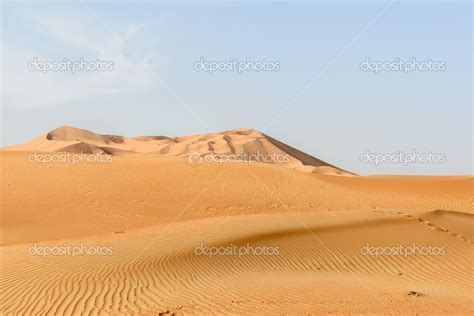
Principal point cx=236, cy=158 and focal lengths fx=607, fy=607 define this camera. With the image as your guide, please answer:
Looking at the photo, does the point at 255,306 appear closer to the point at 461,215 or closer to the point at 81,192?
the point at 461,215

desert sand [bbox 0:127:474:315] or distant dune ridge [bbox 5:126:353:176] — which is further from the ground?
distant dune ridge [bbox 5:126:353:176]

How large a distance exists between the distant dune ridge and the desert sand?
5249 centimetres

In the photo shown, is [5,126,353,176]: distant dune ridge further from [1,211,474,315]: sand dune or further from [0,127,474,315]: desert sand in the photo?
[1,211,474,315]: sand dune

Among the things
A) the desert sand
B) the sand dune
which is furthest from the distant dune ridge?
the sand dune

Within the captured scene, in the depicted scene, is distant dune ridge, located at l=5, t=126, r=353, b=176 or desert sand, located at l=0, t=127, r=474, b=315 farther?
distant dune ridge, located at l=5, t=126, r=353, b=176

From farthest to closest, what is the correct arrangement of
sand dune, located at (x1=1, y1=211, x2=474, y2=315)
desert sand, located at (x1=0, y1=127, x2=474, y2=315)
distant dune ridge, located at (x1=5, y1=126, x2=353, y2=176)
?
distant dune ridge, located at (x1=5, y1=126, x2=353, y2=176), desert sand, located at (x1=0, y1=127, x2=474, y2=315), sand dune, located at (x1=1, y1=211, x2=474, y2=315)

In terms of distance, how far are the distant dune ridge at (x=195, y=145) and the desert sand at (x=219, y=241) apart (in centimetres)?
5249

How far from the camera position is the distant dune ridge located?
9225cm

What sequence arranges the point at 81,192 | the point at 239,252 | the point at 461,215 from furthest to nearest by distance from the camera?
the point at 81,192, the point at 461,215, the point at 239,252

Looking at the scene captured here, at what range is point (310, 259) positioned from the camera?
56.5ft

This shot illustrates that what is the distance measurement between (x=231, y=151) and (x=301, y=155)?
20.4 metres

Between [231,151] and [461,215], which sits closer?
[461,215]

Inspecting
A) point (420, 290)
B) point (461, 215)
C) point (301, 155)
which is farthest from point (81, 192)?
point (301, 155)

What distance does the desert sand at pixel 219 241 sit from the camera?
12102mm
